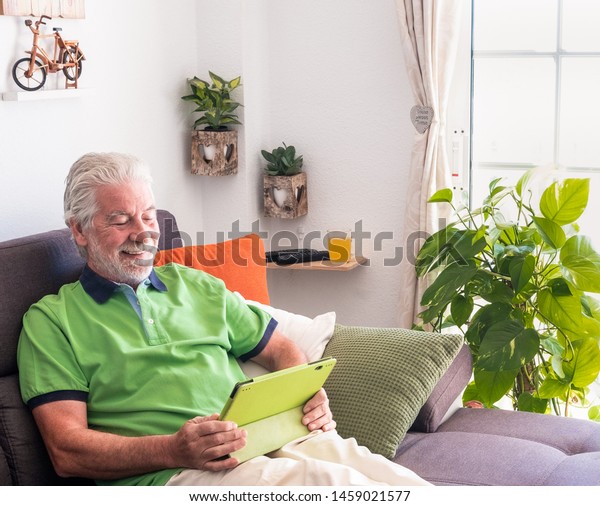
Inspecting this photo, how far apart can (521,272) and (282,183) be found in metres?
1.28

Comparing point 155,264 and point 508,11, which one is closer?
point 155,264

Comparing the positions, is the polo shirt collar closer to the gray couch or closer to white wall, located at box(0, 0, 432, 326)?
the gray couch

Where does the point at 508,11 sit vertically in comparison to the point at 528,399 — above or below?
above

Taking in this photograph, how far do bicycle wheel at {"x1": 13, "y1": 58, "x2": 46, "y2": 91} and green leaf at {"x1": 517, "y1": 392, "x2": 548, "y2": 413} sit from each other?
1.78m

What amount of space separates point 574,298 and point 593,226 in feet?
2.82

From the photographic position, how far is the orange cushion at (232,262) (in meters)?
2.52

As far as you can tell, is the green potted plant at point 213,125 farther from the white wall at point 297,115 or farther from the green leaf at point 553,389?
the green leaf at point 553,389

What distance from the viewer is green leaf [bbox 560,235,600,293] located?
103 inches

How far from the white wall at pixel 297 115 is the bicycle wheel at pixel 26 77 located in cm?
54

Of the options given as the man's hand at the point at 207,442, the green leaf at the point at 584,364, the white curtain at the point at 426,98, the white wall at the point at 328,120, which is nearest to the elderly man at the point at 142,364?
the man's hand at the point at 207,442
